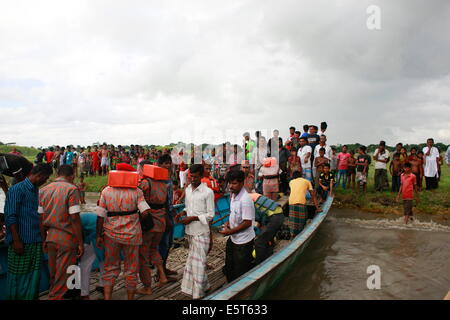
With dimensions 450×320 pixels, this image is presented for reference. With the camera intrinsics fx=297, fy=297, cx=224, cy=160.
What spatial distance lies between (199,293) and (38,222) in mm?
1895

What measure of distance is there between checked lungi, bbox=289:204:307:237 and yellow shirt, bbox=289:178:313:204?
11 cm

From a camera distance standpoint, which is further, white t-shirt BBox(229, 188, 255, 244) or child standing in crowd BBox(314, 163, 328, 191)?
child standing in crowd BBox(314, 163, 328, 191)

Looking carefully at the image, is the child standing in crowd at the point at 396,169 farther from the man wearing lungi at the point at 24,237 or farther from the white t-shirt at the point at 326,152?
the man wearing lungi at the point at 24,237

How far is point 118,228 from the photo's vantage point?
10.4 ft

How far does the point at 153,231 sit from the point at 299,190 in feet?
10.6

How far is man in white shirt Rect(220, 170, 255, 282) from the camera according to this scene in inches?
136

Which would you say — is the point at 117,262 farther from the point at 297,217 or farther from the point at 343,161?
the point at 343,161

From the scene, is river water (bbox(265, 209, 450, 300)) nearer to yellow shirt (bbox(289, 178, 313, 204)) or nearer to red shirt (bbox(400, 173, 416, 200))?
red shirt (bbox(400, 173, 416, 200))

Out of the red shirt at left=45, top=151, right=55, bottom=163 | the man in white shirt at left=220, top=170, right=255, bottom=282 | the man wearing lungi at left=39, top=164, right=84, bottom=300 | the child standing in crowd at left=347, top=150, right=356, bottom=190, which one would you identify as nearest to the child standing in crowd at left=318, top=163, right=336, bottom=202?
the child standing in crowd at left=347, top=150, right=356, bottom=190

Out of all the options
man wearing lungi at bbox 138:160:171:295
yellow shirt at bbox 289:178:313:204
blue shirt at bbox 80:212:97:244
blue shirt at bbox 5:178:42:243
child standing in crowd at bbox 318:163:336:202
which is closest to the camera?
blue shirt at bbox 5:178:42:243

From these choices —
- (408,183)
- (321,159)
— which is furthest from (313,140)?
(408,183)

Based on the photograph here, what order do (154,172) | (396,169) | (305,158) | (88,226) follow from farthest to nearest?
(396,169) → (305,158) → (154,172) → (88,226)

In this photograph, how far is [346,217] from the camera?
9.81m

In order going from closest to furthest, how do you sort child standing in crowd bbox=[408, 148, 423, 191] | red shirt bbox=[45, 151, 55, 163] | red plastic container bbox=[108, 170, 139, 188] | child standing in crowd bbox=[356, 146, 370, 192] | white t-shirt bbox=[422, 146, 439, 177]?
red plastic container bbox=[108, 170, 139, 188] → child standing in crowd bbox=[408, 148, 423, 191] → white t-shirt bbox=[422, 146, 439, 177] → child standing in crowd bbox=[356, 146, 370, 192] → red shirt bbox=[45, 151, 55, 163]
